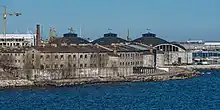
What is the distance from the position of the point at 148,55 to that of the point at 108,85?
827 inches

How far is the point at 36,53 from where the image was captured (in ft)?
204

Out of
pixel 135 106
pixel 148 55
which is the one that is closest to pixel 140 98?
pixel 135 106

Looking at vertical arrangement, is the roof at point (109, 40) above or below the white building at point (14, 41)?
above

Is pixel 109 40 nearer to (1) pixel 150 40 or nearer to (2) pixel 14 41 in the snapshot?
(1) pixel 150 40

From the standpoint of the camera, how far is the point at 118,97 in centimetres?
4597

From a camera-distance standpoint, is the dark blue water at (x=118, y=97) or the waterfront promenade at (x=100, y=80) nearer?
the dark blue water at (x=118, y=97)

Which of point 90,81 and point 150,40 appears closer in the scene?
point 90,81

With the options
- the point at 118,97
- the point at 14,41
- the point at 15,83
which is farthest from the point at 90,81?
the point at 14,41

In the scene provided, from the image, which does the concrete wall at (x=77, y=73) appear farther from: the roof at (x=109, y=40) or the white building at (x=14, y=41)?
the roof at (x=109, y=40)

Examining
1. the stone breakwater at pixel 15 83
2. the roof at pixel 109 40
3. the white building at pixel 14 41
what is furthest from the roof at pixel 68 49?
the roof at pixel 109 40

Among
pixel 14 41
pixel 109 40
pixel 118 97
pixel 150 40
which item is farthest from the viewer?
pixel 109 40

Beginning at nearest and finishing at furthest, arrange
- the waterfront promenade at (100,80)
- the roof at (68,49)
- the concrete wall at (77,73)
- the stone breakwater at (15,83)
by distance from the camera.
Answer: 1. the stone breakwater at (15,83)
2. the waterfront promenade at (100,80)
3. the concrete wall at (77,73)
4. the roof at (68,49)

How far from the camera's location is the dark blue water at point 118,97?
4028 centimetres

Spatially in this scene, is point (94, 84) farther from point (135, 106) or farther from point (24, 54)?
point (135, 106)
